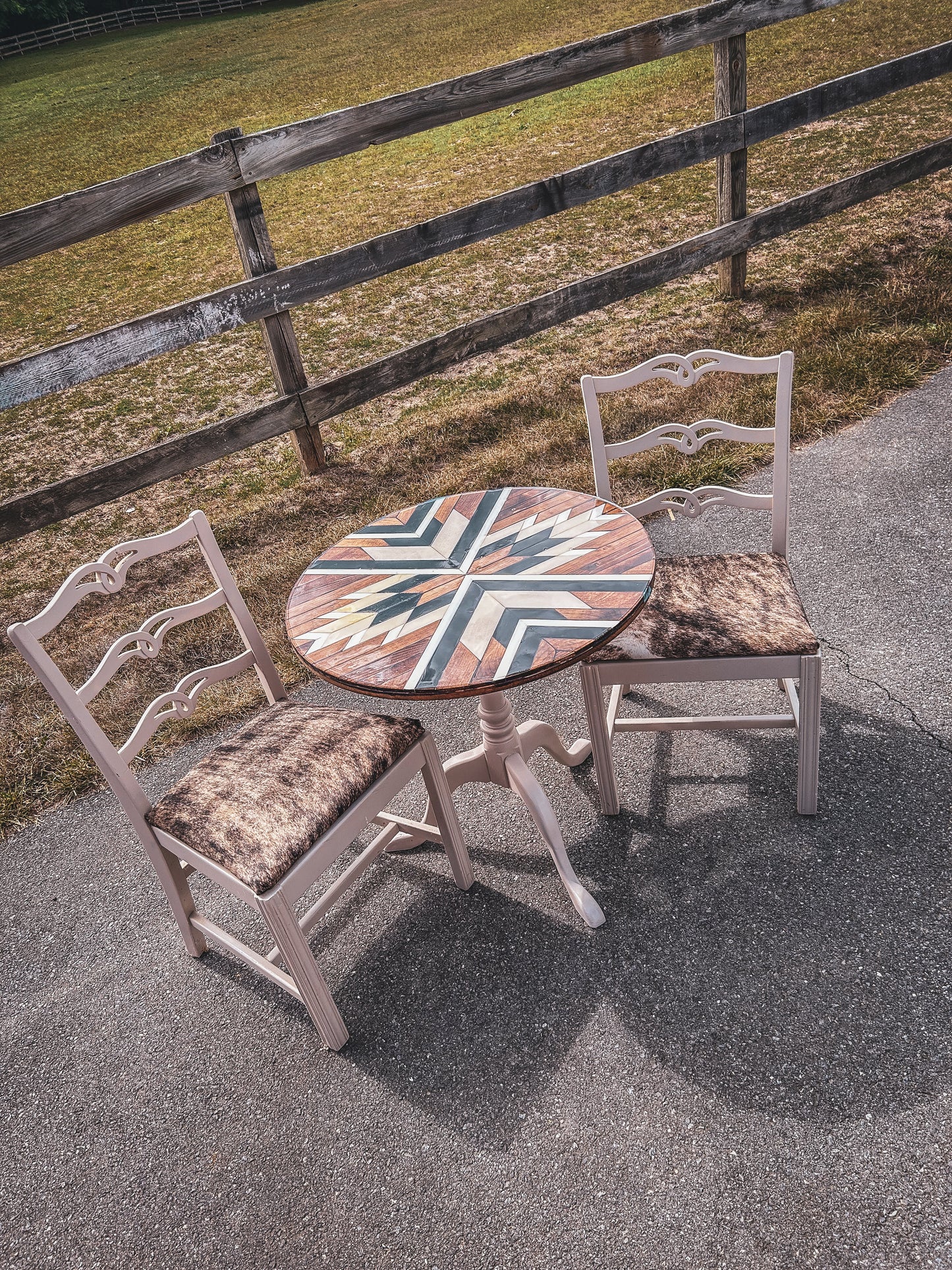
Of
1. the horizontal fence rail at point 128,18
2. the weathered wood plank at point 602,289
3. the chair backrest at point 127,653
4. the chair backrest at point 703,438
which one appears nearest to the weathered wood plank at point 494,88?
the weathered wood plank at point 602,289

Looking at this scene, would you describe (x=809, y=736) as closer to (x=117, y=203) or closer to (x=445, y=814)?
(x=445, y=814)

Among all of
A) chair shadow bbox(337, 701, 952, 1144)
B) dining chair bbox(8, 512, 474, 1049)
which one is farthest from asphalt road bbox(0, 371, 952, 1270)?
dining chair bbox(8, 512, 474, 1049)

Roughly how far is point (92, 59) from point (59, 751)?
94.7 ft

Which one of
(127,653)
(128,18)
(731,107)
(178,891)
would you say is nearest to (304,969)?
(178,891)

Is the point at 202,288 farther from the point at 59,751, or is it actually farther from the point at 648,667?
the point at 648,667

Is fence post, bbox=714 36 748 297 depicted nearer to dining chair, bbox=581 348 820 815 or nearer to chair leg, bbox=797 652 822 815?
dining chair, bbox=581 348 820 815

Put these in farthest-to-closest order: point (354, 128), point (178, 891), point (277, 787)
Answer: point (354, 128), point (178, 891), point (277, 787)

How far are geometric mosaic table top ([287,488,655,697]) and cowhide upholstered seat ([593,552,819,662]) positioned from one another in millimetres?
215

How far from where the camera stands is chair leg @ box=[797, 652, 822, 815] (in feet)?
7.90

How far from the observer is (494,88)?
4660 millimetres

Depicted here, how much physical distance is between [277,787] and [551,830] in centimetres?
78

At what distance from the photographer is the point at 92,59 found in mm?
25625

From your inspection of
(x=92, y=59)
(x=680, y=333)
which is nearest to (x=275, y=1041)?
(x=680, y=333)

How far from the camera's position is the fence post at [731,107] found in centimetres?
521
